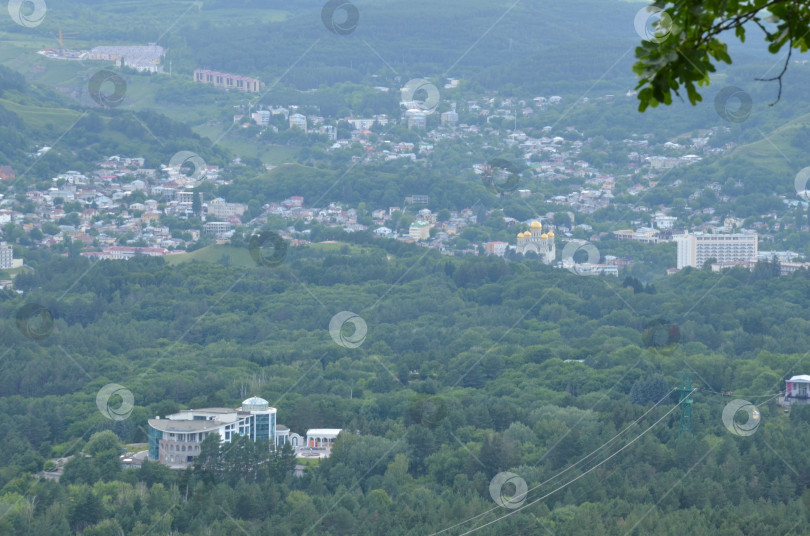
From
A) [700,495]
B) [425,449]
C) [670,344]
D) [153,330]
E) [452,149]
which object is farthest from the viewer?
[452,149]

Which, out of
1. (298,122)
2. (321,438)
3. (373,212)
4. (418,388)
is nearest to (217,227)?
(373,212)

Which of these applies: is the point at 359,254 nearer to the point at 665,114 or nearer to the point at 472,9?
the point at 665,114

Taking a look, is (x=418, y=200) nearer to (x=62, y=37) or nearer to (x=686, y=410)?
(x=62, y=37)

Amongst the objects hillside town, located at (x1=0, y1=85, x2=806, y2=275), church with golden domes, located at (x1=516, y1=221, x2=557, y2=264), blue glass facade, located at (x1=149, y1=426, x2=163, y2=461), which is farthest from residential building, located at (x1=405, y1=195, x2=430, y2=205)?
blue glass facade, located at (x1=149, y1=426, x2=163, y2=461)

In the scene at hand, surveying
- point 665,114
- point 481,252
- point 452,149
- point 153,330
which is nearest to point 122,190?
point 481,252

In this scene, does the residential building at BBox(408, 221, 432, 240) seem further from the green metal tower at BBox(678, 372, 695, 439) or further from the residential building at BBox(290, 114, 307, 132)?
the green metal tower at BBox(678, 372, 695, 439)

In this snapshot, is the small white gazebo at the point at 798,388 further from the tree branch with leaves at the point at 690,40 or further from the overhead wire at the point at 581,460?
the tree branch with leaves at the point at 690,40

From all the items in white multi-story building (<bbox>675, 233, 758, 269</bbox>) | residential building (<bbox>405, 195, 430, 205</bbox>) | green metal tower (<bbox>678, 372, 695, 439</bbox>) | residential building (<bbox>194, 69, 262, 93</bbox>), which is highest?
residential building (<bbox>194, 69, 262, 93</bbox>)
